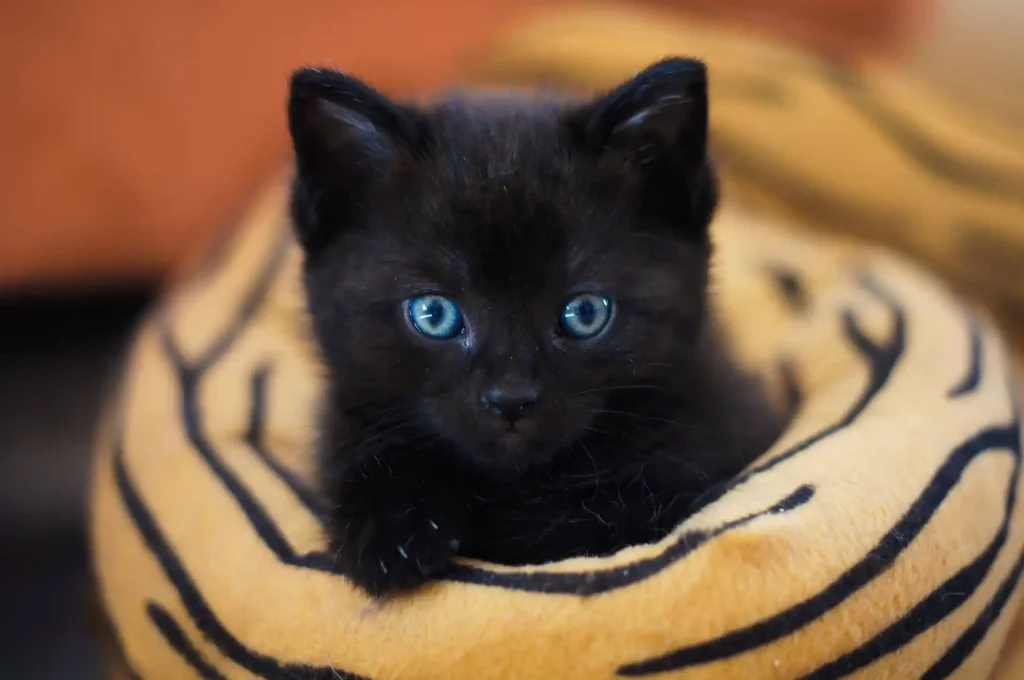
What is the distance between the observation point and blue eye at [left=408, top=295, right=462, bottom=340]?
105 centimetres

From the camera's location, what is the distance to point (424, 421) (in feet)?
3.59

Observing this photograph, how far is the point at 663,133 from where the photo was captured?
112 cm

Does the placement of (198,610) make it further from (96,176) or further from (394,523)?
(96,176)

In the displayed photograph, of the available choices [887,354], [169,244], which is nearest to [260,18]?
[169,244]

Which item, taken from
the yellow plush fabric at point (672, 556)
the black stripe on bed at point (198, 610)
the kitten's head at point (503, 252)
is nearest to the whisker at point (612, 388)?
the kitten's head at point (503, 252)

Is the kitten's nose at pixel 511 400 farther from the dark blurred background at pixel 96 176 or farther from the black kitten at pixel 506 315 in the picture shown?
the dark blurred background at pixel 96 176

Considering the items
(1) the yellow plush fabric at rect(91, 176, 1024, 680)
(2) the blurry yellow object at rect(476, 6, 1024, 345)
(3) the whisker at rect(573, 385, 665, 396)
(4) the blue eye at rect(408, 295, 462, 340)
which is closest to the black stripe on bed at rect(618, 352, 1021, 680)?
(1) the yellow plush fabric at rect(91, 176, 1024, 680)

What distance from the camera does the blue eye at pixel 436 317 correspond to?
1.05 meters

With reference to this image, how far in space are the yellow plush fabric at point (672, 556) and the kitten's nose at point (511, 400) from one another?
0.57 ft

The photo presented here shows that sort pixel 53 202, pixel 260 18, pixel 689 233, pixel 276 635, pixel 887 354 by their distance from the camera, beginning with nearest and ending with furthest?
pixel 276 635
pixel 689 233
pixel 887 354
pixel 53 202
pixel 260 18

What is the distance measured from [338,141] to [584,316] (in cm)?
37

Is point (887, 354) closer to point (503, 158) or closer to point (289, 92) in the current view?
point (503, 158)

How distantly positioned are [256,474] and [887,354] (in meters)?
0.98

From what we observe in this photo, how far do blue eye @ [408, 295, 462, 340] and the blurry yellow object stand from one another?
1.12m
